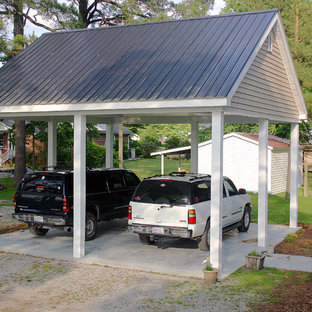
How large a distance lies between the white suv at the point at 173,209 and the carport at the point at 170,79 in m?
1.37

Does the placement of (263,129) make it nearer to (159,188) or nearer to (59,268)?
(159,188)

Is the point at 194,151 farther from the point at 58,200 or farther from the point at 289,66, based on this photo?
the point at 58,200

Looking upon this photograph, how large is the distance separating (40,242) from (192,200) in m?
4.43

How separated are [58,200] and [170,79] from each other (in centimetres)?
426

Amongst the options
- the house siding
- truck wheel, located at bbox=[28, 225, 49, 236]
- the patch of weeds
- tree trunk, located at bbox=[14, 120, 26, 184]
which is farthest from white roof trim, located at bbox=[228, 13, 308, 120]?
tree trunk, located at bbox=[14, 120, 26, 184]

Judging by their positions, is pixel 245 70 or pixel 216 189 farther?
pixel 245 70

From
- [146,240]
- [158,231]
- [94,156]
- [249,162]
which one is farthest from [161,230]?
[94,156]

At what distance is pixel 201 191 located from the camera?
11.4 metres

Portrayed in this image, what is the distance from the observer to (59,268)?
388 inches

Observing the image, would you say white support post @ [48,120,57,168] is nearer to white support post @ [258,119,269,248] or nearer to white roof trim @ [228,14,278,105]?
white support post @ [258,119,269,248]

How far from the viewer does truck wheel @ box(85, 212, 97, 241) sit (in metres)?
12.5

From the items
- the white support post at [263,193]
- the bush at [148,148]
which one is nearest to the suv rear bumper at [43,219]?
the white support post at [263,193]

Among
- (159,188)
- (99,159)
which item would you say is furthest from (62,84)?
(99,159)

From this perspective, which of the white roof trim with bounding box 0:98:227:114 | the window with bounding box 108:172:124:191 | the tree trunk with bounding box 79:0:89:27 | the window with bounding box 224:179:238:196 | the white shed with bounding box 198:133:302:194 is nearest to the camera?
the white roof trim with bounding box 0:98:227:114
